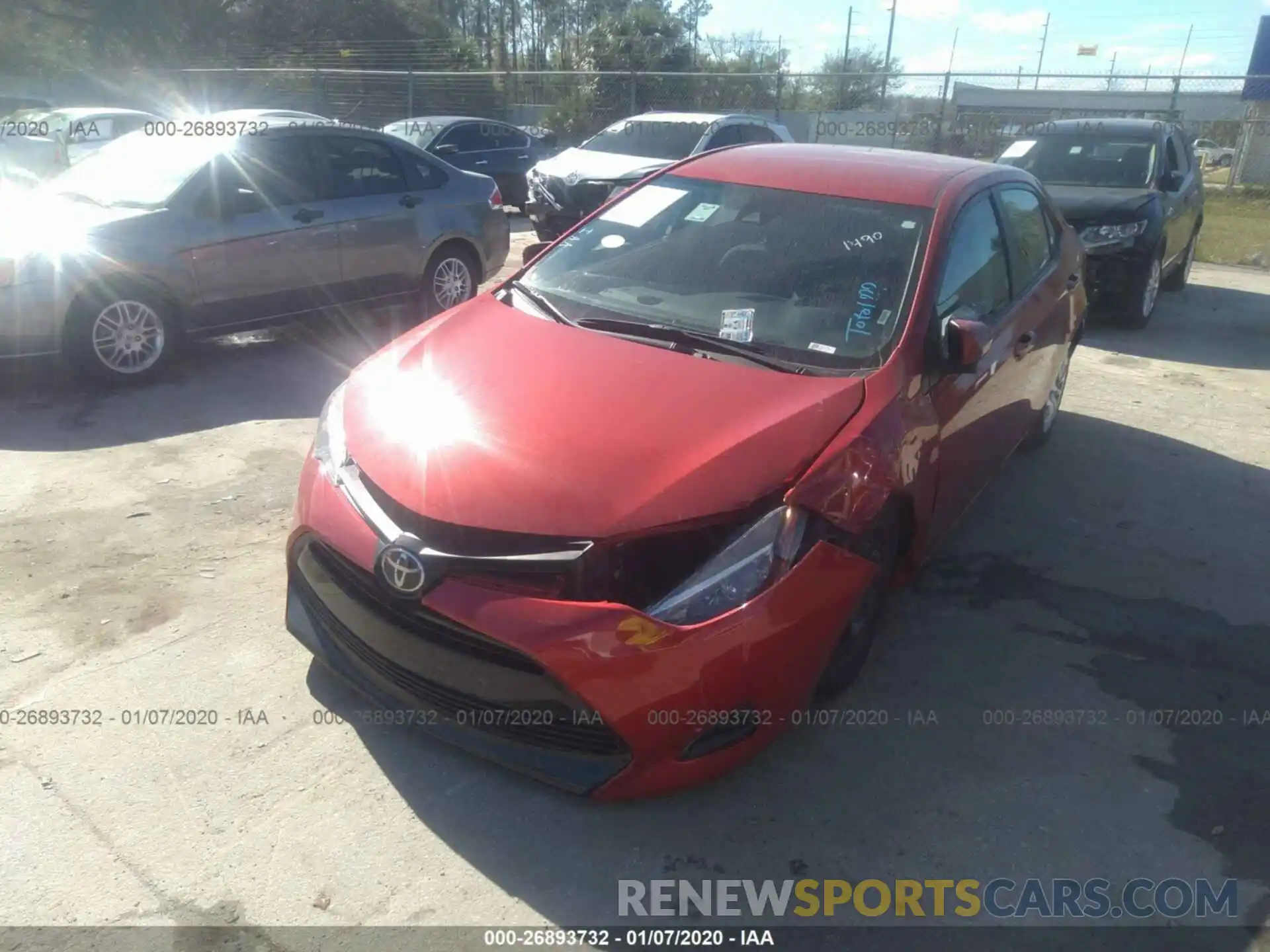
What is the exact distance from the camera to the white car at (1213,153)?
25156mm

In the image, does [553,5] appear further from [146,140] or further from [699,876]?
[699,876]

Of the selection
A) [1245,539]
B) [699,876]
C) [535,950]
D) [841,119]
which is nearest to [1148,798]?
[699,876]

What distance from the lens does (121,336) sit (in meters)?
6.03

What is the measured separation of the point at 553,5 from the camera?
44719mm

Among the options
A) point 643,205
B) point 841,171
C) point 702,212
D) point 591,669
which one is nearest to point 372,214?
point 643,205

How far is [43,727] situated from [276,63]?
3040cm

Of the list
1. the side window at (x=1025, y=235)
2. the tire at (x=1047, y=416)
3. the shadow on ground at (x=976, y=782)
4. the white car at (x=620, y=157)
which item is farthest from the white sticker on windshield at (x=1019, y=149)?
the shadow on ground at (x=976, y=782)

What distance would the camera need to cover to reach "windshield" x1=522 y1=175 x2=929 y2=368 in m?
3.50

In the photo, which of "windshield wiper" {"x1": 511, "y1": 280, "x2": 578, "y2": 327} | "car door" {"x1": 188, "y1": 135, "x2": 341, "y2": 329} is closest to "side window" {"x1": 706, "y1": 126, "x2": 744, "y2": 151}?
"car door" {"x1": 188, "y1": 135, "x2": 341, "y2": 329}

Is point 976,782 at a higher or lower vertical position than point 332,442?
lower

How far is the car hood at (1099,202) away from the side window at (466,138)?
8603 millimetres

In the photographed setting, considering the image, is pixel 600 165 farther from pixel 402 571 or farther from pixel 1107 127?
pixel 402 571

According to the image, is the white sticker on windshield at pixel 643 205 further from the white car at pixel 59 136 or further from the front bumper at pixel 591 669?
the white car at pixel 59 136

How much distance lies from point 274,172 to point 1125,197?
24.0ft
